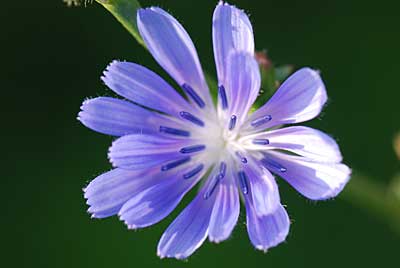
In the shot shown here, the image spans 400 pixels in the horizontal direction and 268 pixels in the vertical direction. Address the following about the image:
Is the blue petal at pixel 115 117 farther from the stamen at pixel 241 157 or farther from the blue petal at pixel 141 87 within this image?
the stamen at pixel 241 157

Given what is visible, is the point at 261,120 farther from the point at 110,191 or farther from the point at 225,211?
the point at 110,191

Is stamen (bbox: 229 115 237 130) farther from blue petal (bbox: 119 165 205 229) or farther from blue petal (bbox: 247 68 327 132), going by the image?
blue petal (bbox: 119 165 205 229)

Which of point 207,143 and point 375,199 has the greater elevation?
point 207,143

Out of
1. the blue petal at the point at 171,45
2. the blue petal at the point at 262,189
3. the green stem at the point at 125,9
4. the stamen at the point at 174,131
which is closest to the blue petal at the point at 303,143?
the blue petal at the point at 262,189

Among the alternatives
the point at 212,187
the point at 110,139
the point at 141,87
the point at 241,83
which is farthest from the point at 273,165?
the point at 110,139

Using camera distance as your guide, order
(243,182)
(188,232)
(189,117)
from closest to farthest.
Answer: (188,232)
(243,182)
(189,117)

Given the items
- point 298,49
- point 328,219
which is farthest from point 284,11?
point 328,219

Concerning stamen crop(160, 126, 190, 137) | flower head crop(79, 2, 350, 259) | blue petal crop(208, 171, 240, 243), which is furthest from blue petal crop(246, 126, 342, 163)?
stamen crop(160, 126, 190, 137)
